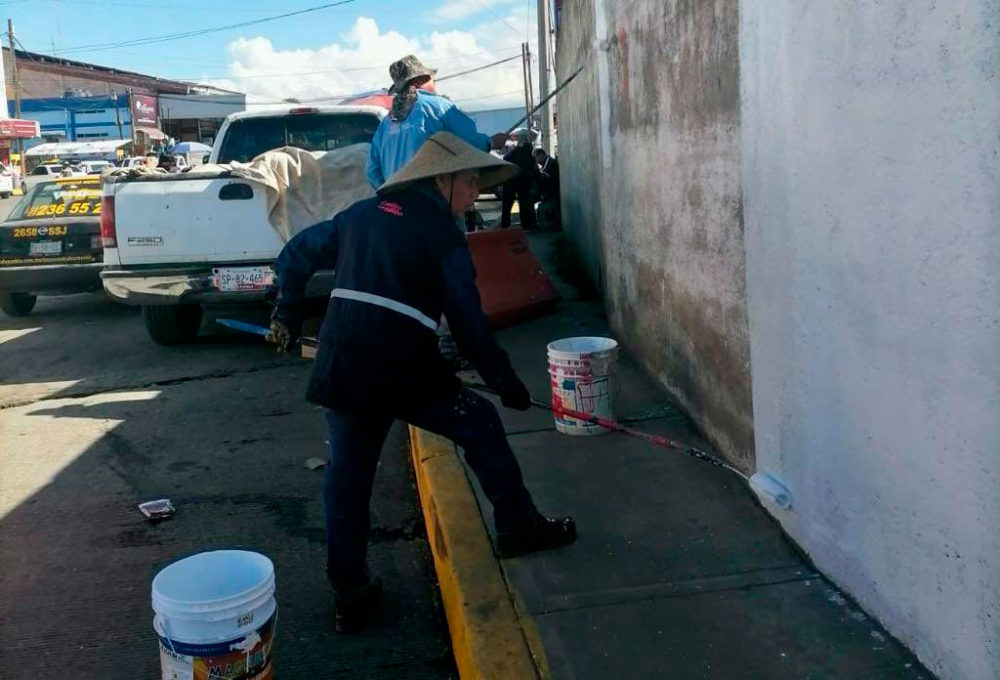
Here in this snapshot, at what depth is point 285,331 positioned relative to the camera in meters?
3.94

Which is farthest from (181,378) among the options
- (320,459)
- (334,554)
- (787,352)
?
(787,352)

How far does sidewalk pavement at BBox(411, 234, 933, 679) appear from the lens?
119 inches

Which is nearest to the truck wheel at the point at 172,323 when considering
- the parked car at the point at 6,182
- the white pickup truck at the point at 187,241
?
the white pickup truck at the point at 187,241

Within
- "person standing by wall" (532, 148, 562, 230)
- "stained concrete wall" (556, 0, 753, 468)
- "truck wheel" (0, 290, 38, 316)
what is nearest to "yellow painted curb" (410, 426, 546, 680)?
"stained concrete wall" (556, 0, 753, 468)

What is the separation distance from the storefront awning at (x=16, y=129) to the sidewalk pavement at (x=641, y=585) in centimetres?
5020

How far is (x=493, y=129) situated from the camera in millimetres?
81062

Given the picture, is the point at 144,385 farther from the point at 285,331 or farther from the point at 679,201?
the point at 679,201

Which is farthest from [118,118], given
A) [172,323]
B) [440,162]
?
[440,162]

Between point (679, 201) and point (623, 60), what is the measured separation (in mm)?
1682

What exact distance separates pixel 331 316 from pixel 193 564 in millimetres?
1001

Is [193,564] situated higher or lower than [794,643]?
higher

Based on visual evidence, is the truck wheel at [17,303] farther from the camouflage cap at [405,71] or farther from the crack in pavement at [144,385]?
the camouflage cap at [405,71]

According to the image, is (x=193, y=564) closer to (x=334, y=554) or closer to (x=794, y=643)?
(x=334, y=554)

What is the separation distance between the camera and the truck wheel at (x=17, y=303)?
445 inches
